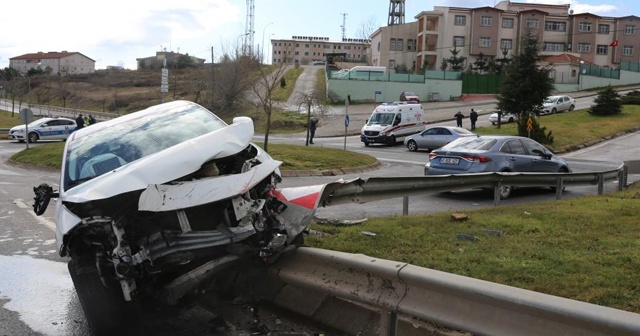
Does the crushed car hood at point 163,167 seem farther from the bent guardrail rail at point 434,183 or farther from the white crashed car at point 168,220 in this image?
the bent guardrail rail at point 434,183

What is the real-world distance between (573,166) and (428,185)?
16271 millimetres

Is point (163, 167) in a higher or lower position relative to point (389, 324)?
higher

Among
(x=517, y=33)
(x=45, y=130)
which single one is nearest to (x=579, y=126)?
(x=45, y=130)

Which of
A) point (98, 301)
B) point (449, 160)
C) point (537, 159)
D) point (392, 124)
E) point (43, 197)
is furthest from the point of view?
point (392, 124)

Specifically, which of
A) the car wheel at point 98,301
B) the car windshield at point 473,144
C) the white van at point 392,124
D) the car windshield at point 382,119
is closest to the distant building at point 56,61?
the car windshield at point 382,119

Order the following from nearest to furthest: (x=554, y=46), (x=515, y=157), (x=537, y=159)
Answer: (x=515, y=157), (x=537, y=159), (x=554, y=46)

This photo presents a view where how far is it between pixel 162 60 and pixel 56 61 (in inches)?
2077

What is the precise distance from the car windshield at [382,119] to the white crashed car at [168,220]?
3004 centimetres

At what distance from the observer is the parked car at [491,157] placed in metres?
13.4

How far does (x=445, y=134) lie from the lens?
2997 centimetres

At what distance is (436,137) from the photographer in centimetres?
3017

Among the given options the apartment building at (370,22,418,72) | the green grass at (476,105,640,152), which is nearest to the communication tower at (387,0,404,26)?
the apartment building at (370,22,418,72)

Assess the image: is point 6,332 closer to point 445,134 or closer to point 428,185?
point 428,185

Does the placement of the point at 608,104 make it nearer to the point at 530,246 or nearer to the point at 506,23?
the point at 530,246
